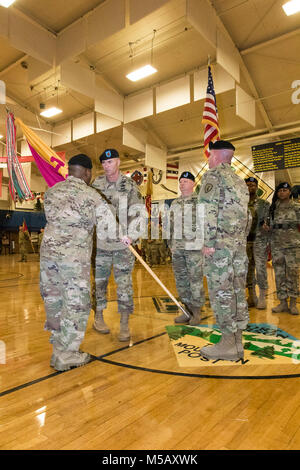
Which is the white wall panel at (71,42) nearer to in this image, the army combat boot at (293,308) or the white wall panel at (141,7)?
the white wall panel at (141,7)

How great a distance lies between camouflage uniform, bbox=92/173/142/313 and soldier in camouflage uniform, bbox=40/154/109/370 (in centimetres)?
52

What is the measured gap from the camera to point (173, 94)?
7.81 metres

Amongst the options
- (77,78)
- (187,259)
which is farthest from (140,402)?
(77,78)

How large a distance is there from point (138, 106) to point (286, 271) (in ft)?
22.2

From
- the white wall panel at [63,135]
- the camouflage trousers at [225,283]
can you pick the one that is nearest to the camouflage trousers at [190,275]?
the camouflage trousers at [225,283]

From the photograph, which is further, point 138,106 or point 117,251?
point 138,106

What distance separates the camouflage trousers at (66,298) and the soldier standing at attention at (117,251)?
605 millimetres

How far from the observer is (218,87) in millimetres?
7137

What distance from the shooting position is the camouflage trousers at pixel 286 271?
138 inches

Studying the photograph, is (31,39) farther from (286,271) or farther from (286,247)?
(286,271)

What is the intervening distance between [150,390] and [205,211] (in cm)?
115

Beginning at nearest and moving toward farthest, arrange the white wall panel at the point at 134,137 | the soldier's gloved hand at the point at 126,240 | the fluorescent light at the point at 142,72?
the soldier's gloved hand at the point at 126,240 < the fluorescent light at the point at 142,72 < the white wall panel at the point at 134,137

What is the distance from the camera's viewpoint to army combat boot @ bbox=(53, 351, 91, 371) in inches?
75.4
